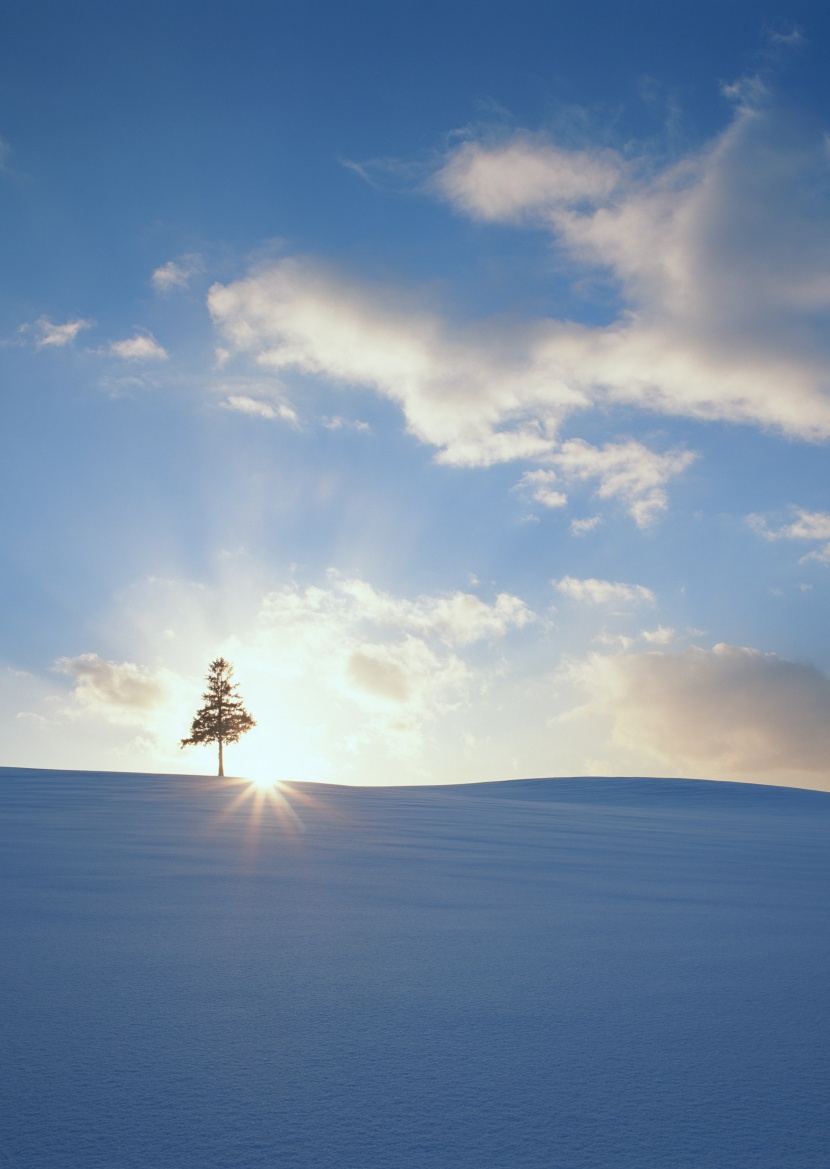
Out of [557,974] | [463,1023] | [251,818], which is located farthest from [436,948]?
[251,818]

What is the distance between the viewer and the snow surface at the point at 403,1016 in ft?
6.25

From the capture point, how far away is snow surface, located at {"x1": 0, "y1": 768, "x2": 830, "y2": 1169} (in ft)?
6.25

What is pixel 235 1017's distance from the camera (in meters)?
2.67

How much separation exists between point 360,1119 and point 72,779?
18.7 meters

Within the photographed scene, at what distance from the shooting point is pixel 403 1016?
273 cm

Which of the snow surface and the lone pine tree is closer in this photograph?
the snow surface

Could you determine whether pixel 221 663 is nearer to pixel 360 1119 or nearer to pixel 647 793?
pixel 647 793

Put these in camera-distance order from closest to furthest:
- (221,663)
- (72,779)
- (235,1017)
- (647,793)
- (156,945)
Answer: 1. (235,1017)
2. (156,945)
3. (72,779)
4. (647,793)
5. (221,663)

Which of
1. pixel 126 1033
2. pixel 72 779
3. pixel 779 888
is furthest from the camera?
pixel 72 779

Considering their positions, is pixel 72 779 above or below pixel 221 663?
below

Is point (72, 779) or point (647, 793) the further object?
point (647, 793)

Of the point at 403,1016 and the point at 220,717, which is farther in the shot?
the point at 220,717

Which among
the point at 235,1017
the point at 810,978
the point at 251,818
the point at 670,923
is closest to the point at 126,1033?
the point at 235,1017

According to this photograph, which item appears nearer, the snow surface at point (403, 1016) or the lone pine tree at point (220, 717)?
the snow surface at point (403, 1016)
